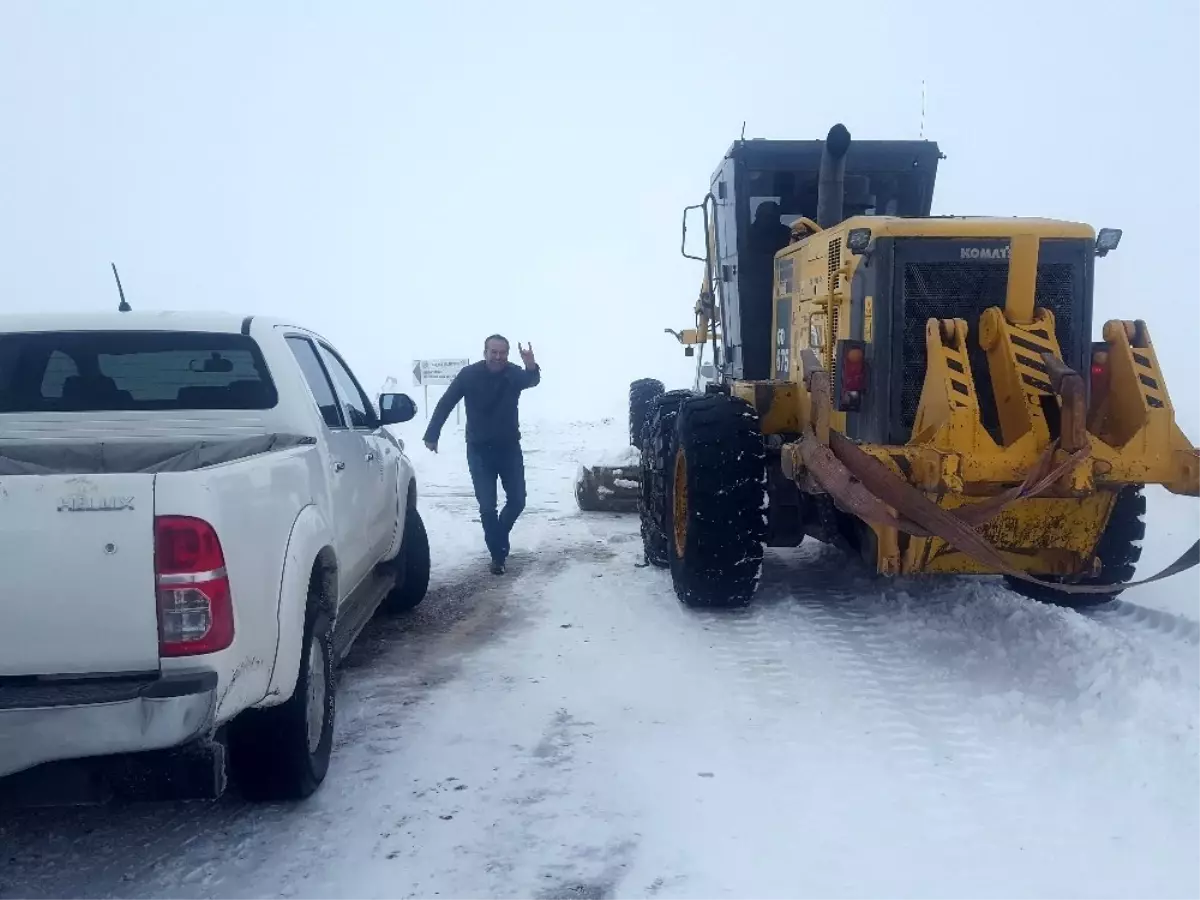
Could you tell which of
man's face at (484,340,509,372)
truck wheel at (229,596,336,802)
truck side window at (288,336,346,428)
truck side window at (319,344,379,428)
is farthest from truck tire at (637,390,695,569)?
truck wheel at (229,596,336,802)

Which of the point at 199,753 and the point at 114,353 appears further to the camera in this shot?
the point at 114,353

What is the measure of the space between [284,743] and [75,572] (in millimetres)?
1121

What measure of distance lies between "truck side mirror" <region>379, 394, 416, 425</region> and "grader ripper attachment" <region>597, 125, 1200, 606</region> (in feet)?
5.52

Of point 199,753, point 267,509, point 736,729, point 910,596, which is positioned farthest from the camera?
point 910,596

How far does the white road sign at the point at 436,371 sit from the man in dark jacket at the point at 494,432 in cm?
960

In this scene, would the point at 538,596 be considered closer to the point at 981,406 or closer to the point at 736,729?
the point at 736,729

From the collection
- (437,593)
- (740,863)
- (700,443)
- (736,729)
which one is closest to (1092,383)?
(700,443)

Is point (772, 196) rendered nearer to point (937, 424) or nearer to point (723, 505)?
point (723, 505)

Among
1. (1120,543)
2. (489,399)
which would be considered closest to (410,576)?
(489,399)

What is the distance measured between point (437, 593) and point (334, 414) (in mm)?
2424

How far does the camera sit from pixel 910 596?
19.3 ft

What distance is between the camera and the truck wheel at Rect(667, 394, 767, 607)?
214 inches

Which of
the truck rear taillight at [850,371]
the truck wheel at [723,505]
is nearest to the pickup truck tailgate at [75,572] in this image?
the truck wheel at [723,505]

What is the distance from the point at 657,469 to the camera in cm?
669
